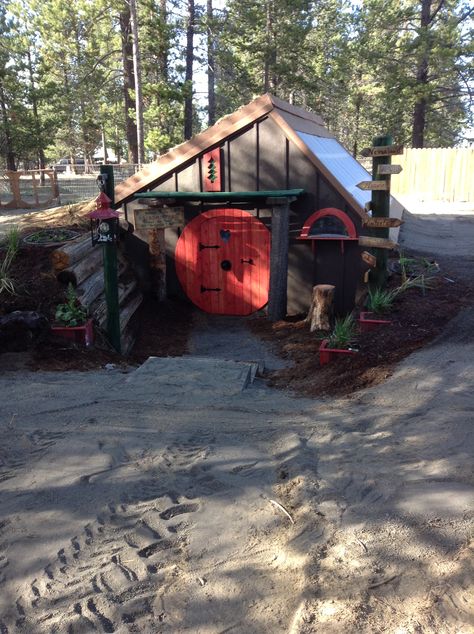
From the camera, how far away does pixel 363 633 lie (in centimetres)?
235

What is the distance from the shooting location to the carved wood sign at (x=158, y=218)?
867 centimetres

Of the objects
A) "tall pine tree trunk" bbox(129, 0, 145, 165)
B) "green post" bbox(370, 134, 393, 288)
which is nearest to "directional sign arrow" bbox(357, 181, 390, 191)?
"green post" bbox(370, 134, 393, 288)

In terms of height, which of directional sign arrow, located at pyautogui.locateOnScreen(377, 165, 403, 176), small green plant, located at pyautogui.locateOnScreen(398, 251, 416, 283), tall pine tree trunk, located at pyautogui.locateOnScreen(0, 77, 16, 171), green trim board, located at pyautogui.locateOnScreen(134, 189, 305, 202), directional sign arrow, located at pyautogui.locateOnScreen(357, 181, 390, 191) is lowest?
small green plant, located at pyautogui.locateOnScreen(398, 251, 416, 283)

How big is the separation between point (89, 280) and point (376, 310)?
14.5 feet

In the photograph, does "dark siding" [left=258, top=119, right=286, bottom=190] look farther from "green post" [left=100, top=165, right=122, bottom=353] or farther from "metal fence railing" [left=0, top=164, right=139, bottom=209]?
"metal fence railing" [left=0, top=164, right=139, bottom=209]

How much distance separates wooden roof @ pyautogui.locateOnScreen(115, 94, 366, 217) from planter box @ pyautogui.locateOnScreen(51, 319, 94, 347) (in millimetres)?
4078

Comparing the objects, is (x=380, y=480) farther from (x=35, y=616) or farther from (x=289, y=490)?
(x=35, y=616)

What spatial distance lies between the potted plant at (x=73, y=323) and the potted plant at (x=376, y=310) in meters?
3.68

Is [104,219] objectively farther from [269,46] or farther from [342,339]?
[269,46]

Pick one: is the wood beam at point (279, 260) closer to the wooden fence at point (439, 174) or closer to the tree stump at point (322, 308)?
the tree stump at point (322, 308)

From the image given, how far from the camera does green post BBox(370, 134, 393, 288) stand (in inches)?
313

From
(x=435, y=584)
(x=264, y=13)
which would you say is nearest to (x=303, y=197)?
(x=435, y=584)

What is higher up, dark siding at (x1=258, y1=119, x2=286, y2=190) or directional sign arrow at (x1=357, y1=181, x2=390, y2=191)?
dark siding at (x1=258, y1=119, x2=286, y2=190)

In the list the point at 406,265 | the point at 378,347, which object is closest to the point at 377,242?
the point at 378,347
